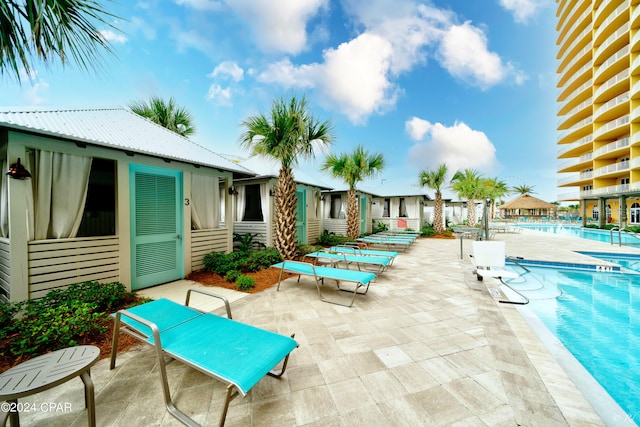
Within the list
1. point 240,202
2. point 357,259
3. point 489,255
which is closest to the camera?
point 489,255

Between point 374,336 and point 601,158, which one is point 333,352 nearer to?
point 374,336

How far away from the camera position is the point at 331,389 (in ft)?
7.16

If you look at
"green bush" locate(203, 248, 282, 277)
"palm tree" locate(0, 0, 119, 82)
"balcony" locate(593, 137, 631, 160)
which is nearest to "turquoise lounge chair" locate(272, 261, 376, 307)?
"green bush" locate(203, 248, 282, 277)

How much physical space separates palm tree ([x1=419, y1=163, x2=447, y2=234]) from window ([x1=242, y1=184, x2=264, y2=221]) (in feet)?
41.8

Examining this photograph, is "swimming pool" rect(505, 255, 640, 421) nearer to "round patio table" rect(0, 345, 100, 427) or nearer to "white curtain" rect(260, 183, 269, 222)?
"round patio table" rect(0, 345, 100, 427)

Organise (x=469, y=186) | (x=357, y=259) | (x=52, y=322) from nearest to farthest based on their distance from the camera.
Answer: (x=52, y=322) → (x=357, y=259) → (x=469, y=186)

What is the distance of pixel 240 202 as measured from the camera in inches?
365

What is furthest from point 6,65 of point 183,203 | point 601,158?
point 601,158

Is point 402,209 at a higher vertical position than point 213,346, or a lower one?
higher

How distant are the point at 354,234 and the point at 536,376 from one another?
9.84 m

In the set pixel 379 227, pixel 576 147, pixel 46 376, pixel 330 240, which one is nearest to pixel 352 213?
pixel 330 240

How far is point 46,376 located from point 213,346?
1054 mm

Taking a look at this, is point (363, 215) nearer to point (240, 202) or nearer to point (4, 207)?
point (240, 202)

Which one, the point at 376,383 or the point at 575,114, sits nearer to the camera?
the point at 376,383
